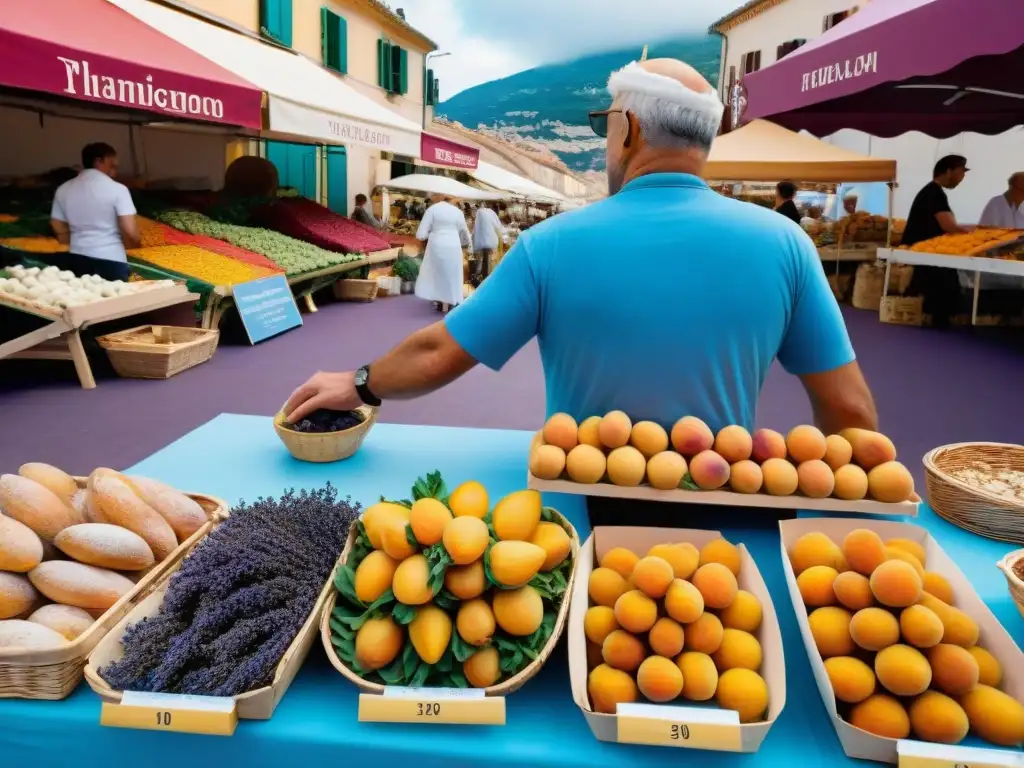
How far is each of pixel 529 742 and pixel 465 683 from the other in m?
0.12

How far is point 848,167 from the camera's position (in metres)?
10.2

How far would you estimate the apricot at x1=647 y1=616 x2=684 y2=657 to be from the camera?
43.3 inches

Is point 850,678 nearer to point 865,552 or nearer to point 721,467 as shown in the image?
point 865,552

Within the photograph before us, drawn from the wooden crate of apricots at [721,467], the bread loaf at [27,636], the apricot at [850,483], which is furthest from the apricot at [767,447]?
the bread loaf at [27,636]

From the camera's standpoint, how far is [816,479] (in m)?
Answer: 1.51

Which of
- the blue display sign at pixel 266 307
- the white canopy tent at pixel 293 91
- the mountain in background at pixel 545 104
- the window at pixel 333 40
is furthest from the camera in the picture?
the mountain in background at pixel 545 104

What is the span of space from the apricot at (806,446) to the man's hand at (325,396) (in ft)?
3.22

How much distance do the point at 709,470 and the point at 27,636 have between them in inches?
44.3

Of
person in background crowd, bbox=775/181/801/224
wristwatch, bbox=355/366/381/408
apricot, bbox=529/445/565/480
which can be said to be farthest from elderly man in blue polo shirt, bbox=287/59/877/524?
person in background crowd, bbox=775/181/801/224

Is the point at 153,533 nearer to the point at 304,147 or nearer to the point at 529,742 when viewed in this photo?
the point at 529,742

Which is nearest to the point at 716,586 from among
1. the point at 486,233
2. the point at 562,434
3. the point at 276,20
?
the point at 562,434

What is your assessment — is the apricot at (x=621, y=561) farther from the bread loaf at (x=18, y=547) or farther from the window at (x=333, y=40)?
the window at (x=333, y=40)

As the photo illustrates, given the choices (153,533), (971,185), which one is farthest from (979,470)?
(971,185)

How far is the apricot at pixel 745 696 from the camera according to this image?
107 cm
